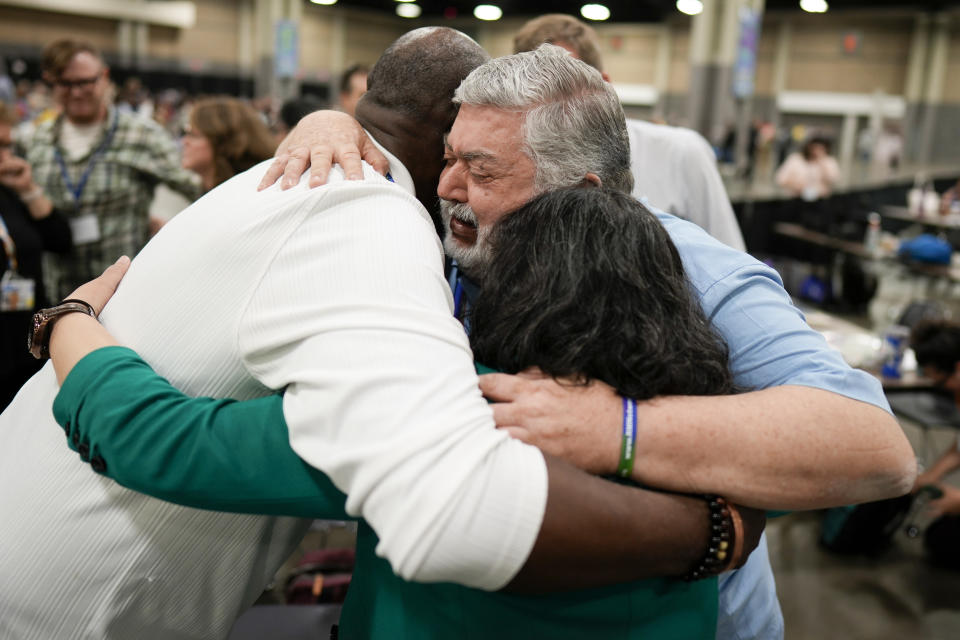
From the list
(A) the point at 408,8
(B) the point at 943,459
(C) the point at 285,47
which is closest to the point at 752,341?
(B) the point at 943,459

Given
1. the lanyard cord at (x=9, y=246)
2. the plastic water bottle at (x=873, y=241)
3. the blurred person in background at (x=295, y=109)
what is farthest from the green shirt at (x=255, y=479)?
the plastic water bottle at (x=873, y=241)

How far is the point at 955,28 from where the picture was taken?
Result: 21859 mm

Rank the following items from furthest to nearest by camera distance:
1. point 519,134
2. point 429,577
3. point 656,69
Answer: point 656,69
point 519,134
point 429,577

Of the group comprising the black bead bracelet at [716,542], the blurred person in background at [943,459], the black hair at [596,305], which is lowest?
the blurred person in background at [943,459]

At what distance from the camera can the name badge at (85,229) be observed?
3.76 meters

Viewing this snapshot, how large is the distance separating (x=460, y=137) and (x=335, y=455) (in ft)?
2.38

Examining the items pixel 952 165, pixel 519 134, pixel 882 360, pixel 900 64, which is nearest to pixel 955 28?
pixel 900 64

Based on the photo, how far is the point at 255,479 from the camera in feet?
2.88

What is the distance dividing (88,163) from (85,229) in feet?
1.06

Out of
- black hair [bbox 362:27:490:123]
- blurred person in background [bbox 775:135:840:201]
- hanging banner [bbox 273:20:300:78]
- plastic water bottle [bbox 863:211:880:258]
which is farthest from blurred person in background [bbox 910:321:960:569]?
hanging banner [bbox 273:20:300:78]

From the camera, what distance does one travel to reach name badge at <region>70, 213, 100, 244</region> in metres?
3.76

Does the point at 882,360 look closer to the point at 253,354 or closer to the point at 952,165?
the point at 253,354

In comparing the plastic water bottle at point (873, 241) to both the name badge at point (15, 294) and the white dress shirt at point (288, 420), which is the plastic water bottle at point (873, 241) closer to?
the name badge at point (15, 294)

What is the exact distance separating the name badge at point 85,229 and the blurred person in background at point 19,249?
0.15 meters
